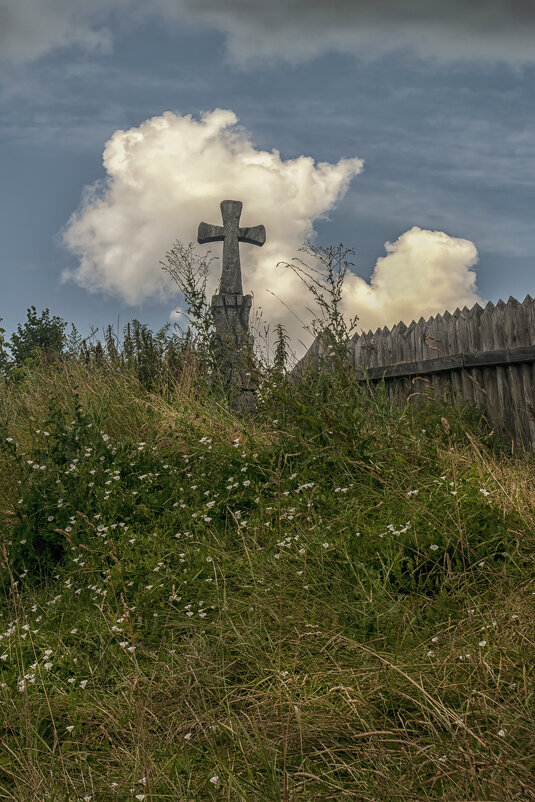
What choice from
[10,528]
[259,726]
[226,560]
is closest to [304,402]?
[226,560]

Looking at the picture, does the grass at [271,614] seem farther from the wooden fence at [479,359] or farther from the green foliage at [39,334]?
the green foliage at [39,334]

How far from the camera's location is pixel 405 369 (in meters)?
9.26

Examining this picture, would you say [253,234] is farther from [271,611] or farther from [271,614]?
[271,611]

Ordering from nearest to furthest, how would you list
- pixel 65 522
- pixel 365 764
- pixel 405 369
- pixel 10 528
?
pixel 365 764 → pixel 65 522 → pixel 10 528 → pixel 405 369

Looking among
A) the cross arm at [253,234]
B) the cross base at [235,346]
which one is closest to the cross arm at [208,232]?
the cross arm at [253,234]

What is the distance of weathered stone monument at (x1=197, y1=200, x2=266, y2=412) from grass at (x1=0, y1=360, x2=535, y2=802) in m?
1.76

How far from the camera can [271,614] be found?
364 cm

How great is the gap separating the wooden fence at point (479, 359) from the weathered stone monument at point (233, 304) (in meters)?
1.28

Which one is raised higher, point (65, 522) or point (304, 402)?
point (304, 402)

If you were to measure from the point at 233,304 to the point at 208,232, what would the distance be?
4.44ft

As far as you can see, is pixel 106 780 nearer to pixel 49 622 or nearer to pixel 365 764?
pixel 365 764

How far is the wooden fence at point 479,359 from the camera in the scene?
8.07 meters

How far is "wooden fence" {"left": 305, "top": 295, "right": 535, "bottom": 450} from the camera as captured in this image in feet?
26.5

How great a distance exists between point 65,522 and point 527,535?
3.24 meters
